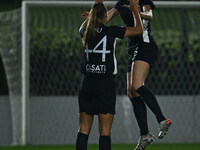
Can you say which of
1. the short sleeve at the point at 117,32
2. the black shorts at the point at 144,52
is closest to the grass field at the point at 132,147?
the black shorts at the point at 144,52

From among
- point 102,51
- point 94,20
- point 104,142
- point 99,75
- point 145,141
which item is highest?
point 94,20

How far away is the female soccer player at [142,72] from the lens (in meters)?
8.44

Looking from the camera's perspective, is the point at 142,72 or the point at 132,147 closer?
the point at 142,72

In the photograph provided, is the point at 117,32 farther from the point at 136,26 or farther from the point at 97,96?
the point at 97,96

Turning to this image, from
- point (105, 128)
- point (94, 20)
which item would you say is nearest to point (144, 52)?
point (94, 20)

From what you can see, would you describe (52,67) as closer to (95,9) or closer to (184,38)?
(184,38)

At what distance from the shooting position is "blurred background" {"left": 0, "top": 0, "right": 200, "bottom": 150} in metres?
12.1

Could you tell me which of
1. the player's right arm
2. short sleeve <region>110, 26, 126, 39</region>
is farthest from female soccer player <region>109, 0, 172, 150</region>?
short sleeve <region>110, 26, 126, 39</region>

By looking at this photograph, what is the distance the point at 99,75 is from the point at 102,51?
9.6 inches

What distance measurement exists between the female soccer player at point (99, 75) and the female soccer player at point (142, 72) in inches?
37.7

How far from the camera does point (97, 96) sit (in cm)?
748

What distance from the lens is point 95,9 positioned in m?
7.48

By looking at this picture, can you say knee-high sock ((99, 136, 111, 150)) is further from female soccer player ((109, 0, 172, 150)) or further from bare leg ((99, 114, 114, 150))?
female soccer player ((109, 0, 172, 150))

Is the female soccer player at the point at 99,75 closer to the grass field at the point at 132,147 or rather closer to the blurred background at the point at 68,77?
the grass field at the point at 132,147
